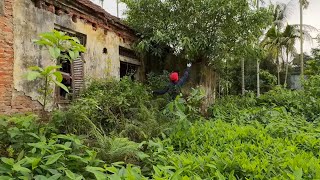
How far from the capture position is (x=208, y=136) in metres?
4.35

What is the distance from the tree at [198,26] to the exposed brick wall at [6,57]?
371 cm

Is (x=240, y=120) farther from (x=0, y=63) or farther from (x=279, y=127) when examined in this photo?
(x=0, y=63)

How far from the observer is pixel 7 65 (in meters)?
5.17

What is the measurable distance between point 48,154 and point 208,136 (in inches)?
89.0

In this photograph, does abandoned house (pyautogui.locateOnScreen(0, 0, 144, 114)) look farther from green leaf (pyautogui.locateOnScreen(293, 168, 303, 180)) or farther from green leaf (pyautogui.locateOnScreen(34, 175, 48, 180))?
green leaf (pyautogui.locateOnScreen(293, 168, 303, 180))

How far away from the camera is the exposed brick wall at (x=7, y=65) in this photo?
200 inches

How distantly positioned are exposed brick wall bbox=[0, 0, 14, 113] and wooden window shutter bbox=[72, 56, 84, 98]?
70.1 inches

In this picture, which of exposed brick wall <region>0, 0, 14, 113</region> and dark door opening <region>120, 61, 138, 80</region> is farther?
dark door opening <region>120, 61, 138, 80</region>

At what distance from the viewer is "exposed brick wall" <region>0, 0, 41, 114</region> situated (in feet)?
16.7

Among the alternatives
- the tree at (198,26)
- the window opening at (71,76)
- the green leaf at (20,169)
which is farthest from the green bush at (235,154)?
the tree at (198,26)

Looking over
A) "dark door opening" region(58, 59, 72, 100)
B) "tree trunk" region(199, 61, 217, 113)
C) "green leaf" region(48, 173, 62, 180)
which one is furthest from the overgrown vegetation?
"dark door opening" region(58, 59, 72, 100)

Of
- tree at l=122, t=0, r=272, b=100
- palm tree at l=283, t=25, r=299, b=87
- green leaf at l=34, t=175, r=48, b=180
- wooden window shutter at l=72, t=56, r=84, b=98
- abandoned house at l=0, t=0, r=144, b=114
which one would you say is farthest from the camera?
palm tree at l=283, t=25, r=299, b=87

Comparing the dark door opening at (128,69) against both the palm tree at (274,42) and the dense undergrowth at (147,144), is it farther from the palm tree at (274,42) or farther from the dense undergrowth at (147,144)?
the palm tree at (274,42)

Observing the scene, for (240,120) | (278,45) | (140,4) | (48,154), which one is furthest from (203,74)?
(278,45)
